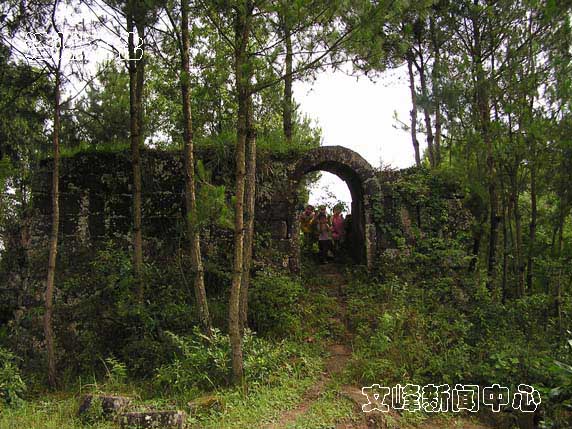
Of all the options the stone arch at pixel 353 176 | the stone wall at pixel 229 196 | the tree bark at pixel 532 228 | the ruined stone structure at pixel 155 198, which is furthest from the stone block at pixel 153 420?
the tree bark at pixel 532 228

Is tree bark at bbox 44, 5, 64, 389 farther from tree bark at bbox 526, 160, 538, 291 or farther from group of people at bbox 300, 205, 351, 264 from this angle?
tree bark at bbox 526, 160, 538, 291

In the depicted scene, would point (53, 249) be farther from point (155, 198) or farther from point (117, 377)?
point (155, 198)

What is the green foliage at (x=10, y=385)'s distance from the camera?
19.0 feet

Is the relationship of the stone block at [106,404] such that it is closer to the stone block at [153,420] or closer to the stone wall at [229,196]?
the stone block at [153,420]

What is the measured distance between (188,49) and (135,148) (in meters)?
1.64

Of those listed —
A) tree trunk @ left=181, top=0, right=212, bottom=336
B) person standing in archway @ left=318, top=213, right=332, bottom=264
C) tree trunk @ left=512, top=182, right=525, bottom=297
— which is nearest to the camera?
tree trunk @ left=181, top=0, right=212, bottom=336

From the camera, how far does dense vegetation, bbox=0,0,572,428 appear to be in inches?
221

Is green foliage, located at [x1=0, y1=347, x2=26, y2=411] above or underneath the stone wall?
underneath

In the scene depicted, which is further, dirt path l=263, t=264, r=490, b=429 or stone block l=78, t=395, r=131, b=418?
dirt path l=263, t=264, r=490, b=429

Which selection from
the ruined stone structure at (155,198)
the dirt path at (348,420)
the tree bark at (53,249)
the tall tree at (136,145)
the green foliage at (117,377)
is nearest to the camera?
the dirt path at (348,420)
